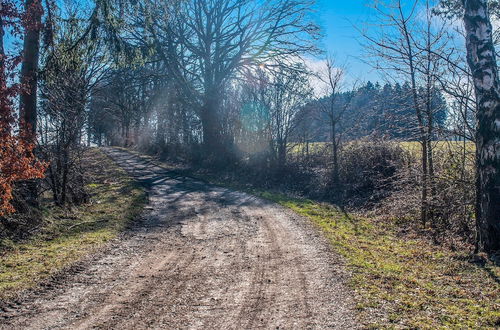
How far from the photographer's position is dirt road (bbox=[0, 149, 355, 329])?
4.86 metres

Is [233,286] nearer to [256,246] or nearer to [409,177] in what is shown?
[256,246]

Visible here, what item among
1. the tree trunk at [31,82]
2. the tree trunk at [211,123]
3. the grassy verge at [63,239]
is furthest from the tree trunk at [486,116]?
the tree trunk at [211,123]

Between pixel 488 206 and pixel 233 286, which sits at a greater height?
pixel 488 206

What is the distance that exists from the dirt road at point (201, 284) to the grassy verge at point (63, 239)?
16.8 inches

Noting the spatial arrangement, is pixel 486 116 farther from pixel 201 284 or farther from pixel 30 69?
pixel 30 69

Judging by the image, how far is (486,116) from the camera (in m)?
7.48

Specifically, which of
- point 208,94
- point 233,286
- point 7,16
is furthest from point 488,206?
point 208,94

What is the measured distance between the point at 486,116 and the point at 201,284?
624 cm

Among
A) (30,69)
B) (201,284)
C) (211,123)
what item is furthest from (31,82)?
(211,123)

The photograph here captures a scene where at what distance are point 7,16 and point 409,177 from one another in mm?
11010

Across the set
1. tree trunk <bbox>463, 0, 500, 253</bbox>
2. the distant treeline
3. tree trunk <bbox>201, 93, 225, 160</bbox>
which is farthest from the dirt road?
tree trunk <bbox>201, 93, 225, 160</bbox>

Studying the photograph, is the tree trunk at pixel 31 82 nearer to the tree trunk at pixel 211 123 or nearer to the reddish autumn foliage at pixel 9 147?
the reddish autumn foliage at pixel 9 147

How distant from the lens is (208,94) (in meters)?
25.9

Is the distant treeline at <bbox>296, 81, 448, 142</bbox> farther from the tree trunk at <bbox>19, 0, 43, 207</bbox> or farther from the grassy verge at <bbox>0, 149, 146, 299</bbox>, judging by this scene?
the tree trunk at <bbox>19, 0, 43, 207</bbox>
